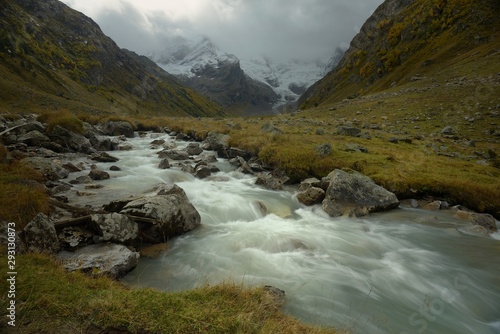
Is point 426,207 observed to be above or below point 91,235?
below

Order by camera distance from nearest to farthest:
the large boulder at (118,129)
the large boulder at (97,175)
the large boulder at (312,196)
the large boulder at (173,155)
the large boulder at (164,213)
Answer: the large boulder at (164,213)
the large boulder at (312,196)
the large boulder at (97,175)
the large boulder at (173,155)
the large boulder at (118,129)

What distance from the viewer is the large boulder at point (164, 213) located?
9898mm

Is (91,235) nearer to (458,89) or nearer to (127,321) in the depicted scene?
(127,321)

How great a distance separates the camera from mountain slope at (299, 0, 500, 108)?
66.8 metres

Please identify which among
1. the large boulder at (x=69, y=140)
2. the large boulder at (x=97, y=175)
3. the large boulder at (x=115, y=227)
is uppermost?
the large boulder at (x=69, y=140)

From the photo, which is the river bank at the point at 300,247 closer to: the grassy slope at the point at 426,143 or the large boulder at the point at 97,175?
the large boulder at the point at 97,175

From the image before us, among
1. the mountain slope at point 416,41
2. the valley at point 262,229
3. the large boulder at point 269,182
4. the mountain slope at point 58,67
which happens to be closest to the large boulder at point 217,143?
the valley at point 262,229

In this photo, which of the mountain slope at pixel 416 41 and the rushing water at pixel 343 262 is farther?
the mountain slope at pixel 416 41

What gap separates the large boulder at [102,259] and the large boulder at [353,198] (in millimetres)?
10312

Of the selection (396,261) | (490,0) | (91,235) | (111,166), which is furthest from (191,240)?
(490,0)

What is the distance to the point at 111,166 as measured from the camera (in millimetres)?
19734

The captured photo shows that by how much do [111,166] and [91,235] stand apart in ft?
40.8

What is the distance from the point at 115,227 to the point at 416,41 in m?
103

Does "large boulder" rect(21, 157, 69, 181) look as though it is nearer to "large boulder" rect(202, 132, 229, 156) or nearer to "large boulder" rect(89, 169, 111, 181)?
"large boulder" rect(89, 169, 111, 181)
